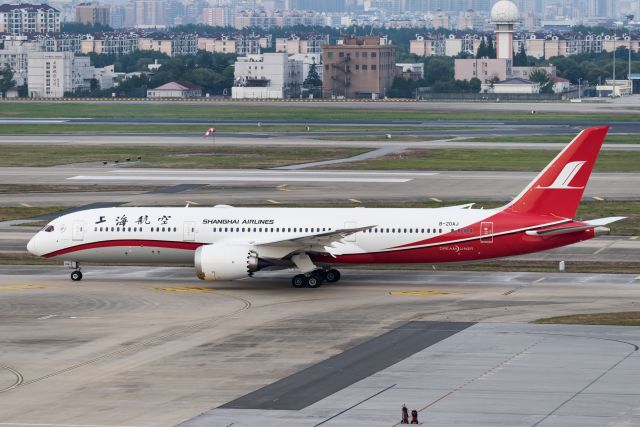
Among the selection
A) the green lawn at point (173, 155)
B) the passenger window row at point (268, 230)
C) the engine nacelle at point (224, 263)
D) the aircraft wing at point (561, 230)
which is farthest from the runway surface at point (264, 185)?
the aircraft wing at point (561, 230)

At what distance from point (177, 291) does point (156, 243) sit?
3.49 meters

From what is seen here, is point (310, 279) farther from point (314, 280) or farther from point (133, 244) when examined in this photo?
point (133, 244)

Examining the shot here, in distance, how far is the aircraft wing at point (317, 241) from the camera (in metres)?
62.8

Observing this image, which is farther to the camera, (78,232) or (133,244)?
(78,232)

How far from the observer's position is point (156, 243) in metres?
65.4

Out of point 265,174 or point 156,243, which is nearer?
point 156,243

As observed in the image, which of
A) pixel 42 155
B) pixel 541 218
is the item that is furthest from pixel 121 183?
pixel 541 218

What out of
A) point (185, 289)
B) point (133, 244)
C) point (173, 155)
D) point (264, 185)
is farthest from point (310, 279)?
point (173, 155)

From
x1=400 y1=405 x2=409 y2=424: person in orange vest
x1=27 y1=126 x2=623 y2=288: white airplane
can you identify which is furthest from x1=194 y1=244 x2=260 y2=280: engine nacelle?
x1=400 y1=405 x2=409 y2=424: person in orange vest

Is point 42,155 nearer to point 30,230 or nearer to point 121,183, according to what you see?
point 121,183

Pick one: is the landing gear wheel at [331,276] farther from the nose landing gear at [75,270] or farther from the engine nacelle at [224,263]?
the nose landing gear at [75,270]

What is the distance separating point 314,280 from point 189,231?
661cm

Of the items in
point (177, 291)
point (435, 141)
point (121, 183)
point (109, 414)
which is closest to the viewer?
point (109, 414)

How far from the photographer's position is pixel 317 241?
63312mm
